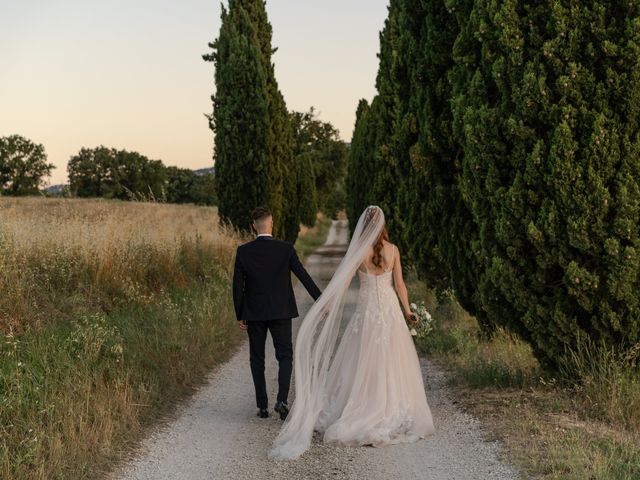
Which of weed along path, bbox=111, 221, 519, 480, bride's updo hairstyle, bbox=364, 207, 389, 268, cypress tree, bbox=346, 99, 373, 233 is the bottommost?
weed along path, bbox=111, 221, 519, 480

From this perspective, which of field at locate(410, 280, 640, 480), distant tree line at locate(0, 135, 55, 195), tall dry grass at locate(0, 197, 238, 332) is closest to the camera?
field at locate(410, 280, 640, 480)

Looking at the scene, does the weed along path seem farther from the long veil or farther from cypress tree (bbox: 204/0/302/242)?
cypress tree (bbox: 204/0/302/242)

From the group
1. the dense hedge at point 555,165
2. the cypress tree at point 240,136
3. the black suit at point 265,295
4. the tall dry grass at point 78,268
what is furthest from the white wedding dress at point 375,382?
the cypress tree at point 240,136

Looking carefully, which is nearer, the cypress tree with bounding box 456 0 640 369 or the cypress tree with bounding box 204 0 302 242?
the cypress tree with bounding box 456 0 640 369

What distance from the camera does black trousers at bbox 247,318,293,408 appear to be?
22.6 feet

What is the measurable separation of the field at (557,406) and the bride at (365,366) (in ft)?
2.82

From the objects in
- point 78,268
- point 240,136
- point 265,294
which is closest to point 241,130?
point 240,136

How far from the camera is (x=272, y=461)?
219 inches

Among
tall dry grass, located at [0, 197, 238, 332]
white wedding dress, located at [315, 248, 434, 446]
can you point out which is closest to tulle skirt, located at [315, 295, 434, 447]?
white wedding dress, located at [315, 248, 434, 446]

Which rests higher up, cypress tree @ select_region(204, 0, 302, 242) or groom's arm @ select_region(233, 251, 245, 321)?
cypress tree @ select_region(204, 0, 302, 242)

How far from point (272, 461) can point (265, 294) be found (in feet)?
6.08

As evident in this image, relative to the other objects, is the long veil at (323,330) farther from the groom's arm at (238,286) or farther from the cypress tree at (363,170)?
the cypress tree at (363,170)

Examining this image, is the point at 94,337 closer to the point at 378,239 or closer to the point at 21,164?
the point at 378,239

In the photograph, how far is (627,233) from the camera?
6.39 m
